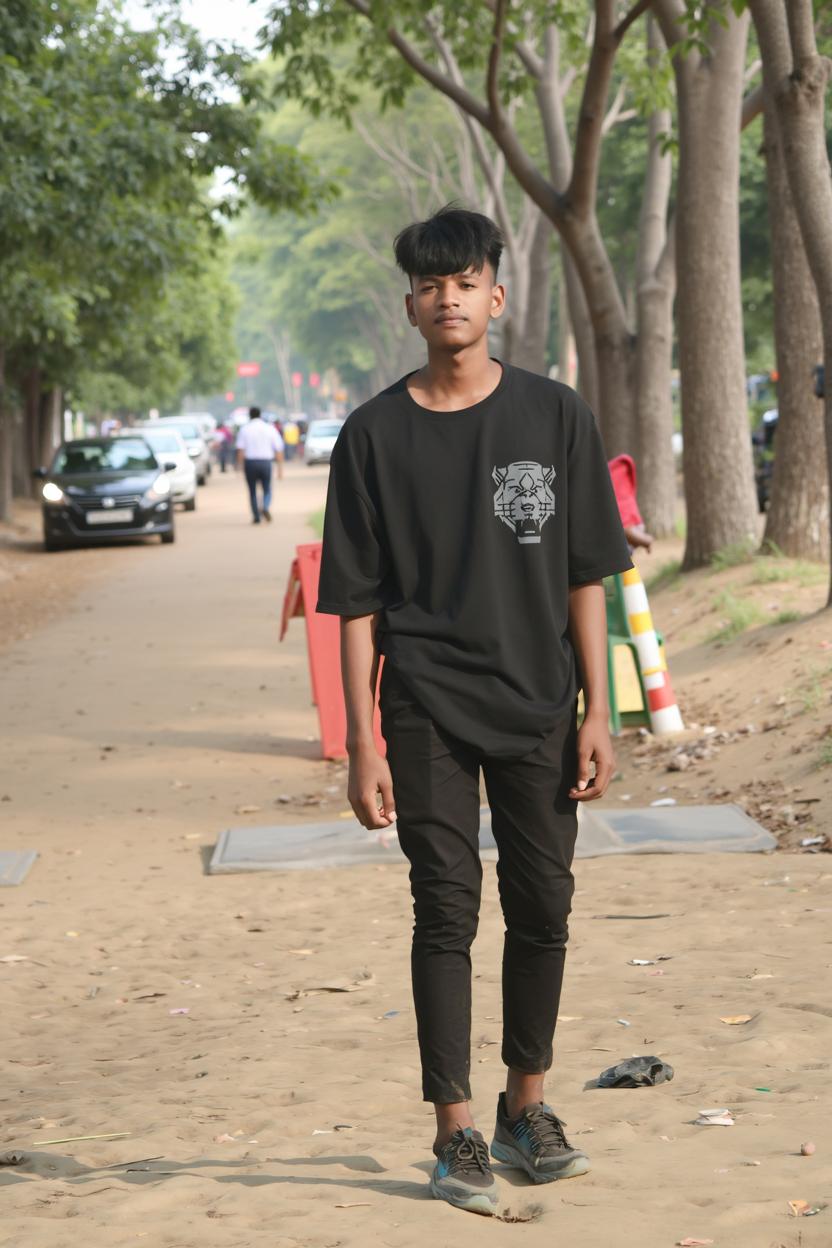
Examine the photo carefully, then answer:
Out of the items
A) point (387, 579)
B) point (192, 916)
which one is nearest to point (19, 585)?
point (192, 916)

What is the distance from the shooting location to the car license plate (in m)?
27.7

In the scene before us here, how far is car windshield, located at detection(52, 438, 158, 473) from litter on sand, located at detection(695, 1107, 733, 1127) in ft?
80.8

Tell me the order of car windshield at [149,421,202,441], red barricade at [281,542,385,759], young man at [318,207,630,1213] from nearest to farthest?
young man at [318,207,630,1213] → red barricade at [281,542,385,759] → car windshield at [149,421,202,441]

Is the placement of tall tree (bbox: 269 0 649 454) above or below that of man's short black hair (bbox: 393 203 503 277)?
above

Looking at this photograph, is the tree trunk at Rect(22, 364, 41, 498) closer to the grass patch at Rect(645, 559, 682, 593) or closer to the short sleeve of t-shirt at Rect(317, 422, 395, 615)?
the grass patch at Rect(645, 559, 682, 593)

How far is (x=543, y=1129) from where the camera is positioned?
3.85 meters

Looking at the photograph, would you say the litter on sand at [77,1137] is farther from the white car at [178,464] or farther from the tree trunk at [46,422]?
the tree trunk at [46,422]

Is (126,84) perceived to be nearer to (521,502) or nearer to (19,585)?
(19,585)

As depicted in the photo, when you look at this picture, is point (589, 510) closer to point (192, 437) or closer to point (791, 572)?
point (791, 572)

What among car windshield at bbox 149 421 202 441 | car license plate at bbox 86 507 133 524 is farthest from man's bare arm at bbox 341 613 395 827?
car windshield at bbox 149 421 202 441

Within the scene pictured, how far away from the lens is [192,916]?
7227 millimetres

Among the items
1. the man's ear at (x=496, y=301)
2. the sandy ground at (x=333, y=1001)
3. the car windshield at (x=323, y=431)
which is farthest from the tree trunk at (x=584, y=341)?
the car windshield at (x=323, y=431)

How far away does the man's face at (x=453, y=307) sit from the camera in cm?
364

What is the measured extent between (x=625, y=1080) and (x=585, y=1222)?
1.09 meters
